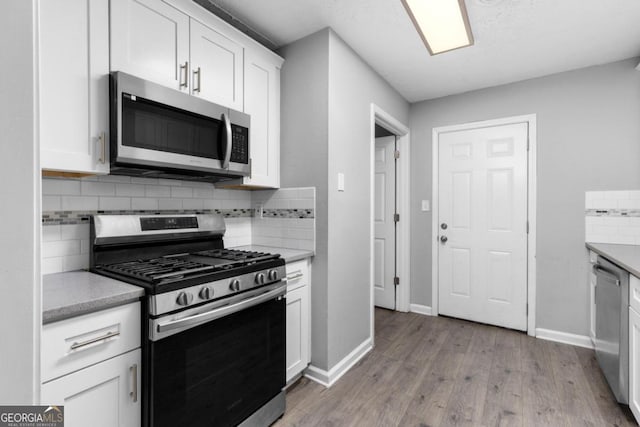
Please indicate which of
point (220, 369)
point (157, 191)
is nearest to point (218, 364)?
point (220, 369)

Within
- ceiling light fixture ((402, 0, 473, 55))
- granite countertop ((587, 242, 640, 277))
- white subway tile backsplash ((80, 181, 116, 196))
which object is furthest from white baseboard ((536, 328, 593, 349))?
white subway tile backsplash ((80, 181, 116, 196))

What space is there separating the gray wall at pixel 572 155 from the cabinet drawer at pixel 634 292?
3.89ft

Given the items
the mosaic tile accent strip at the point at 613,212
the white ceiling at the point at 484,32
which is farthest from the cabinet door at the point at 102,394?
the mosaic tile accent strip at the point at 613,212

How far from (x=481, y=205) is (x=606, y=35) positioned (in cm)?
155

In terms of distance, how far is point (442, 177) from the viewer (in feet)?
10.8

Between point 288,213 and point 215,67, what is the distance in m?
1.04

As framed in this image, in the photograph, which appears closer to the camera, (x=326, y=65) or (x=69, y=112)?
(x=69, y=112)

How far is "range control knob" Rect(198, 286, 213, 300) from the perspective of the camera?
50.7 inches

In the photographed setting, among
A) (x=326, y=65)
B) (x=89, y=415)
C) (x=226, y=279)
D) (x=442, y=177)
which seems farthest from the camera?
(x=442, y=177)

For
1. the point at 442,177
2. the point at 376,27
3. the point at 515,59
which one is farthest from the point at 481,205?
the point at 376,27

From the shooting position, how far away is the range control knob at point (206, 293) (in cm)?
129

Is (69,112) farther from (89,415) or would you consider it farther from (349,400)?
(349,400)

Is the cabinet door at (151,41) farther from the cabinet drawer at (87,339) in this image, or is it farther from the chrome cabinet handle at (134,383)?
the chrome cabinet handle at (134,383)

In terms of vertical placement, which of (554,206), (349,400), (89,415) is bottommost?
(349,400)
